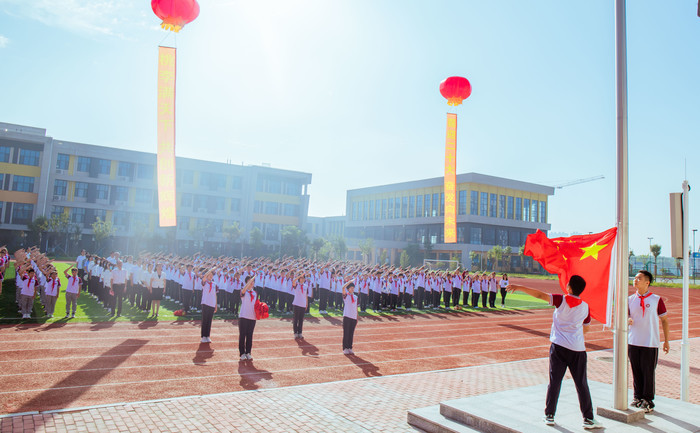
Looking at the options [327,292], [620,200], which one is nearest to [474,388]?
[620,200]

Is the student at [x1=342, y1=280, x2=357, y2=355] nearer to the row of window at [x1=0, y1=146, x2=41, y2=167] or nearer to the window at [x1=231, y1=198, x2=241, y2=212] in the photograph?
the window at [x1=231, y1=198, x2=241, y2=212]

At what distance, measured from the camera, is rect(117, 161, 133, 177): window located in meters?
49.9

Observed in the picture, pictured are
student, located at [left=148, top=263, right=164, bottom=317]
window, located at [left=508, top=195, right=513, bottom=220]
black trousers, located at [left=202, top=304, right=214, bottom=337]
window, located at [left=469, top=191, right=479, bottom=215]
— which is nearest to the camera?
black trousers, located at [left=202, top=304, right=214, bottom=337]

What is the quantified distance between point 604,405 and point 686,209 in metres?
2.97

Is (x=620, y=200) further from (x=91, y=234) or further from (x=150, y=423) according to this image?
(x=91, y=234)

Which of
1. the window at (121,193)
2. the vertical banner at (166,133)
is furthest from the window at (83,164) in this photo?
the vertical banner at (166,133)

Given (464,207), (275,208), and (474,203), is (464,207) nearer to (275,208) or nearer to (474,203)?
(474,203)

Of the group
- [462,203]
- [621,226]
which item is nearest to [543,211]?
[462,203]

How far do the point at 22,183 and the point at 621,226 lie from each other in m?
53.9

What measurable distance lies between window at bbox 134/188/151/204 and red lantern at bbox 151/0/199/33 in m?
44.0

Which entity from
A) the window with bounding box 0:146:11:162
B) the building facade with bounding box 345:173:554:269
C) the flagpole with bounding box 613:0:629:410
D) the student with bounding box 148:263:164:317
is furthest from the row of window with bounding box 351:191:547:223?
the flagpole with bounding box 613:0:629:410

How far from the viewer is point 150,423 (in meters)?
5.44

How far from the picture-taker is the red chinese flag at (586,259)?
18.9ft

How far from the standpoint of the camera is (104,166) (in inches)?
1941
